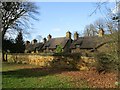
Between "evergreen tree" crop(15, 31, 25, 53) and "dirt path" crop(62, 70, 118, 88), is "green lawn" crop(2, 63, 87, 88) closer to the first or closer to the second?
"dirt path" crop(62, 70, 118, 88)

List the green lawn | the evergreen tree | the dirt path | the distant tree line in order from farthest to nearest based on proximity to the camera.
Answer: the evergreen tree < the distant tree line < the dirt path < the green lawn

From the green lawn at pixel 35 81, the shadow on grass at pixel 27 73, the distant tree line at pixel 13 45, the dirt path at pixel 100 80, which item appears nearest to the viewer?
the green lawn at pixel 35 81

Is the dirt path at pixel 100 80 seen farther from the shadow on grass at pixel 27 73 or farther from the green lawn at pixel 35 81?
the shadow on grass at pixel 27 73

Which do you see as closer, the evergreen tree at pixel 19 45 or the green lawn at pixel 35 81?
the green lawn at pixel 35 81

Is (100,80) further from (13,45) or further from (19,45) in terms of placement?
(19,45)

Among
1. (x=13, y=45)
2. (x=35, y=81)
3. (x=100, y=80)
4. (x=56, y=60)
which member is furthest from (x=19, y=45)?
(x=100, y=80)

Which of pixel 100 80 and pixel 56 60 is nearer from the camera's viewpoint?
pixel 100 80

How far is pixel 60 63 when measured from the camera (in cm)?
2884

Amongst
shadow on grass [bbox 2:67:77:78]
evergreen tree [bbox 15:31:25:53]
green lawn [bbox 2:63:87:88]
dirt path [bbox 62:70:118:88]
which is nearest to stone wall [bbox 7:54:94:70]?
shadow on grass [bbox 2:67:77:78]

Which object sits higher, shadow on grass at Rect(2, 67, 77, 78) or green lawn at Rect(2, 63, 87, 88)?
green lawn at Rect(2, 63, 87, 88)

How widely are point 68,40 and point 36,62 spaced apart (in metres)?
32.7

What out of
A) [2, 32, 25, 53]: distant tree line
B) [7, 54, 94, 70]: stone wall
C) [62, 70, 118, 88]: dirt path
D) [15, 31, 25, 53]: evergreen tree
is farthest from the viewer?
[15, 31, 25, 53]: evergreen tree

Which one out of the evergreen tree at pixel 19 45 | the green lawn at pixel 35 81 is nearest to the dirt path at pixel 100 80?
the green lawn at pixel 35 81

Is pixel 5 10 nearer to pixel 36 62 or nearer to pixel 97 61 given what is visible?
pixel 36 62
